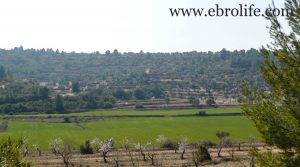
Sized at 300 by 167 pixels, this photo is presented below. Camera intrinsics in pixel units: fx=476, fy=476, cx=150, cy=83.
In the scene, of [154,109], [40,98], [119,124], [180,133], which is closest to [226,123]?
[180,133]

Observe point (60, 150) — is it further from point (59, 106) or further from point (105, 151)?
point (59, 106)

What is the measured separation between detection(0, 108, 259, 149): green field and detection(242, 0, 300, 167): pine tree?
83.2m

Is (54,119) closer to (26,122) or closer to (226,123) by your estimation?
(26,122)

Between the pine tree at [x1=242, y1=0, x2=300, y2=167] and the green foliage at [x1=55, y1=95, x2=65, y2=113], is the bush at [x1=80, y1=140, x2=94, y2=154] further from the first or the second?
the pine tree at [x1=242, y1=0, x2=300, y2=167]

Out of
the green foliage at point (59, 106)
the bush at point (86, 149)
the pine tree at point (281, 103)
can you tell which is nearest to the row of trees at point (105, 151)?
the bush at point (86, 149)

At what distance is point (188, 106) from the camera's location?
169m

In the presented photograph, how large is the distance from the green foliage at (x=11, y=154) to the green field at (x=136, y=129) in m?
75.7

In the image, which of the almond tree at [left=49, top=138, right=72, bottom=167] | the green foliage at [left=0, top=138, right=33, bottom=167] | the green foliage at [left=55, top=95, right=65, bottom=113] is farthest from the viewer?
the green foliage at [left=55, top=95, right=65, bottom=113]

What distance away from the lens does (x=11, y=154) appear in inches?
912

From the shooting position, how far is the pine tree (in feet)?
57.8

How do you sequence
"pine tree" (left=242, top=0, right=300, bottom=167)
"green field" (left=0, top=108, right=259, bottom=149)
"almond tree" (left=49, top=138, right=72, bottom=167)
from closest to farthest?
"pine tree" (left=242, top=0, right=300, bottom=167) < "almond tree" (left=49, top=138, right=72, bottom=167) < "green field" (left=0, top=108, right=259, bottom=149)

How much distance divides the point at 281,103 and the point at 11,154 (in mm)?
13048

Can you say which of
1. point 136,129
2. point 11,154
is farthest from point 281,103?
point 136,129

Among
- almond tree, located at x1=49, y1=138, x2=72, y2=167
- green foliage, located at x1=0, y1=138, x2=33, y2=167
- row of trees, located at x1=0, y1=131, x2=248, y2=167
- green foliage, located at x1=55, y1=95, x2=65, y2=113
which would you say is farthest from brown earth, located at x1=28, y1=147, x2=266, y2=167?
green foliage, located at x1=55, y1=95, x2=65, y2=113
